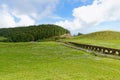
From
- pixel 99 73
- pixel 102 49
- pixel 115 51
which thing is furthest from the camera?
pixel 102 49

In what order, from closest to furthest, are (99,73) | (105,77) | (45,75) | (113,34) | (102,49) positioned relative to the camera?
(45,75)
(105,77)
(99,73)
(102,49)
(113,34)

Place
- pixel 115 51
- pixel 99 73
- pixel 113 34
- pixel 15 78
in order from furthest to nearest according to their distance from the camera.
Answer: pixel 113 34
pixel 115 51
pixel 99 73
pixel 15 78

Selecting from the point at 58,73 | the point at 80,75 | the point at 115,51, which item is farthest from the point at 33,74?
the point at 115,51

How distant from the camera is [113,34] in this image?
132 metres

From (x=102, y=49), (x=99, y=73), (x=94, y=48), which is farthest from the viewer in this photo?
(x=94, y=48)

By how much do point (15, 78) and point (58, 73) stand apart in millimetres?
4171

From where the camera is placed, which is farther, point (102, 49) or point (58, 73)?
point (102, 49)

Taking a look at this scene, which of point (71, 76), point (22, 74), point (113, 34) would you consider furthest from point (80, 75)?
point (113, 34)

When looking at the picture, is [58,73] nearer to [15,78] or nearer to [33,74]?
[33,74]

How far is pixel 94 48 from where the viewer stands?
6159 cm

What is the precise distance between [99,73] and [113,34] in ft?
365

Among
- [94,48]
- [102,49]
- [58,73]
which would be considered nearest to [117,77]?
[58,73]

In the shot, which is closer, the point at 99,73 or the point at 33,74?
the point at 33,74

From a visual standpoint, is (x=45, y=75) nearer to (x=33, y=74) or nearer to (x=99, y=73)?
(x=33, y=74)
